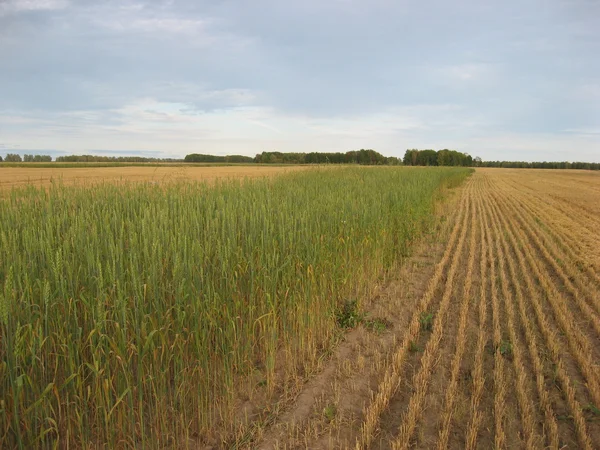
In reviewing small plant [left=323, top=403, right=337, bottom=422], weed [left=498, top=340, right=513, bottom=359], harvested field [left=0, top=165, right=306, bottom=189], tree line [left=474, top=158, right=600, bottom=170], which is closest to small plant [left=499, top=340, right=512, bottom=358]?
weed [left=498, top=340, right=513, bottom=359]

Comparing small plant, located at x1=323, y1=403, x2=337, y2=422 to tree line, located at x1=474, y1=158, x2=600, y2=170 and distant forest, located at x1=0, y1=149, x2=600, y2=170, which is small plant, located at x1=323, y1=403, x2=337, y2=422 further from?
tree line, located at x1=474, y1=158, x2=600, y2=170

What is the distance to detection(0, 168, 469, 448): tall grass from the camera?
2.19 metres

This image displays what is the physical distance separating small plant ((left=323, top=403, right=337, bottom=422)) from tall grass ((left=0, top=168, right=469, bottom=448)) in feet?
1.85

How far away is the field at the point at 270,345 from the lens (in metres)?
2.33

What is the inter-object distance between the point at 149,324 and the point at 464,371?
2993 mm

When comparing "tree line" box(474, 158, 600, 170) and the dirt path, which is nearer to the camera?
the dirt path

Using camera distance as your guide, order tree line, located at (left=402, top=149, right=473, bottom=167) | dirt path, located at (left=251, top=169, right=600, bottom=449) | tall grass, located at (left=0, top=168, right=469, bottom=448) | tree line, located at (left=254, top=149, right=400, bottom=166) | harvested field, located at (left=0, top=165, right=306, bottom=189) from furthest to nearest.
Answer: tree line, located at (left=402, top=149, right=473, bottom=167)
tree line, located at (left=254, top=149, right=400, bottom=166)
harvested field, located at (left=0, top=165, right=306, bottom=189)
dirt path, located at (left=251, top=169, right=600, bottom=449)
tall grass, located at (left=0, top=168, right=469, bottom=448)

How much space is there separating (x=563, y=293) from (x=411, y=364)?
3827 millimetres

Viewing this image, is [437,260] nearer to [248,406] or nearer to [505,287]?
[505,287]

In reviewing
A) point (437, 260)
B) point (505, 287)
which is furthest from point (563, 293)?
point (437, 260)

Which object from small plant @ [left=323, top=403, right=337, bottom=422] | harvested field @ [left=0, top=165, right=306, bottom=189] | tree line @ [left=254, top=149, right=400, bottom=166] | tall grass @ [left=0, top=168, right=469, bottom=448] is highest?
tree line @ [left=254, top=149, right=400, bottom=166]

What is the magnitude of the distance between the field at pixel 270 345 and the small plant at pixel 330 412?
0.01 m

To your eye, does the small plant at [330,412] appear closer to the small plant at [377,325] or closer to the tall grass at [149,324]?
the tall grass at [149,324]

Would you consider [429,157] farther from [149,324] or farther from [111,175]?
[149,324]
